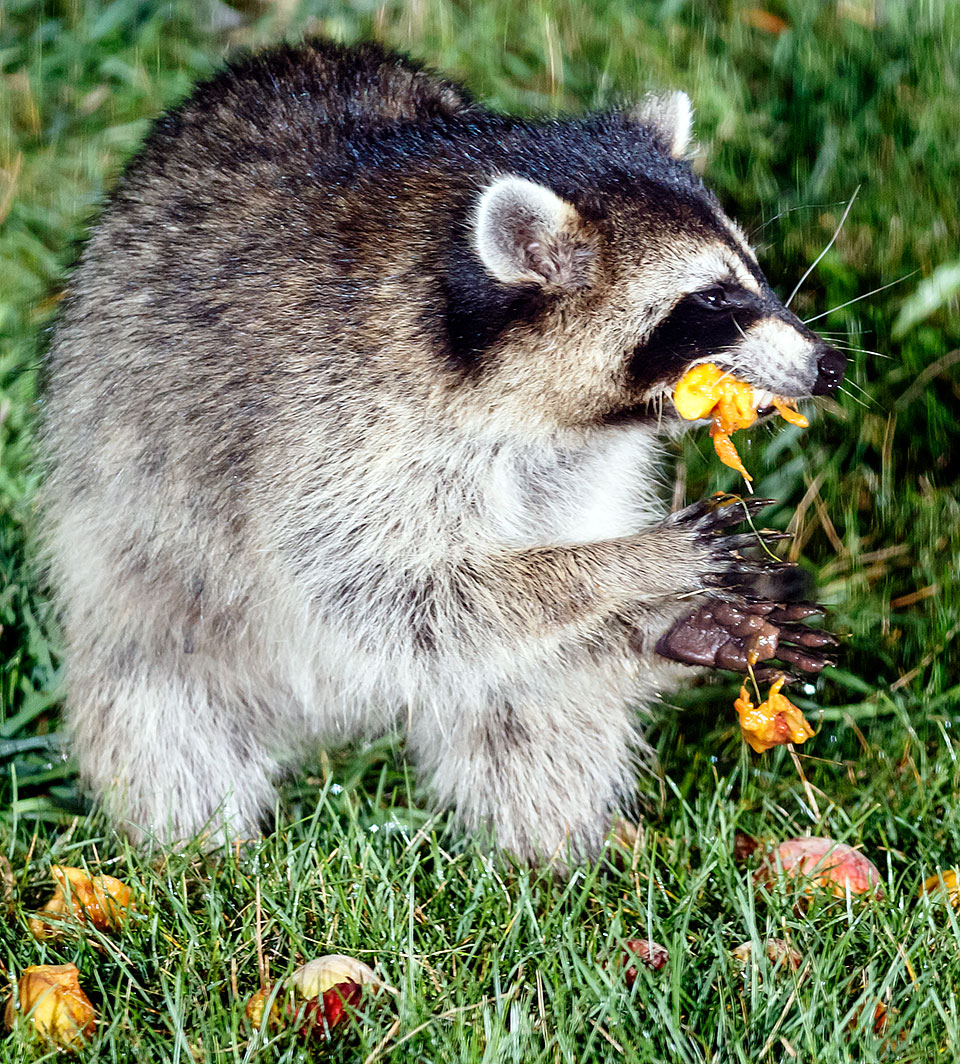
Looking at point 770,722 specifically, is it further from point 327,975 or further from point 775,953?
point 327,975

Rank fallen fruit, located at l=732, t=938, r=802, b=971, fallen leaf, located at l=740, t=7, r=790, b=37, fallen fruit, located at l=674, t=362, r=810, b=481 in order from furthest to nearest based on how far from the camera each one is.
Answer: fallen leaf, located at l=740, t=7, r=790, b=37, fallen fruit, located at l=674, t=362, r=810, b=481, fallen fruit, located at l=732, t=938, r=802, b=971

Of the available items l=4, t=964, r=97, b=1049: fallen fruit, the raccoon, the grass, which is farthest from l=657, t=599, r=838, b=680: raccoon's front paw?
l=4, t=964, r=97, b=1049: fallen fruit

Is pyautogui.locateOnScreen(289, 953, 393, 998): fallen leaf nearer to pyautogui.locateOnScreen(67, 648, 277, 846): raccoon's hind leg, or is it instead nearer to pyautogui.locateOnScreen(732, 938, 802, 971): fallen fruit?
pyautogui.locateOnScreen(732, 938, 802, 971): fallen fruit

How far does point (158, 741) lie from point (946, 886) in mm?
2032

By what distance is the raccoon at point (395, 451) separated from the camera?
11.0 feet

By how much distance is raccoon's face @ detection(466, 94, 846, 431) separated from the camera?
329cm

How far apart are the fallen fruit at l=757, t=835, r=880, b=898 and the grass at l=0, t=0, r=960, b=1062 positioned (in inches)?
2.1

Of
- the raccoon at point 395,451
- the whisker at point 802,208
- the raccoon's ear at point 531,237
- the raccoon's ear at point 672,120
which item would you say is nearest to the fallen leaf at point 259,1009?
the raccoon at point 395,451

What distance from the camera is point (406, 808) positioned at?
404 cm

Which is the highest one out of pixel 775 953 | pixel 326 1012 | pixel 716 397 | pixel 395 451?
pixel 716 397

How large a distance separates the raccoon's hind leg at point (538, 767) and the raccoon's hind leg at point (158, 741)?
0.58m

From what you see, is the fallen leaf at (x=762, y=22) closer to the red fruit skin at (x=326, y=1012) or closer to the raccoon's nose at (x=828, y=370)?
the raccoon's nose at (x=828, y=370)

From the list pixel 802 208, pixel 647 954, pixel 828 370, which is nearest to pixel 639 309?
pixel 828 370

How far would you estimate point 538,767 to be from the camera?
3.83 metres
